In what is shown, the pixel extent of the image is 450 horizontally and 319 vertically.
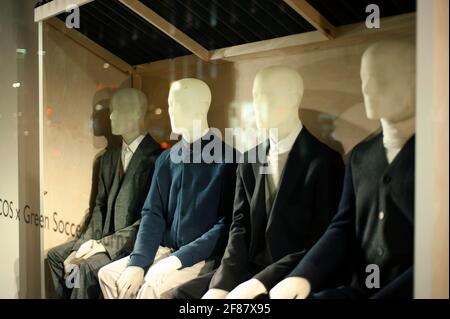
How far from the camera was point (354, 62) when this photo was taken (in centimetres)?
142

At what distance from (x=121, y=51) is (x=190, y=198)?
673 mm

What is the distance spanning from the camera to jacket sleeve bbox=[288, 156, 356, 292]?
1406 mm

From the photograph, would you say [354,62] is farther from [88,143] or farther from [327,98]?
[88,143]

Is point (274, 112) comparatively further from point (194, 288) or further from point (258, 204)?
point (194, 288)

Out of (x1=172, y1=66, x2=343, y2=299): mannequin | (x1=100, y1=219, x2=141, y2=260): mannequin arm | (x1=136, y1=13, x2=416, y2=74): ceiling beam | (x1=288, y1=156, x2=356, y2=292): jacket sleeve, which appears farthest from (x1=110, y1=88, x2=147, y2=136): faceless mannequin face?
(x1=288, y1=156, x2=356, y2=292): jacket sleeve

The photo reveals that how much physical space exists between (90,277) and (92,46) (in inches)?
38.5

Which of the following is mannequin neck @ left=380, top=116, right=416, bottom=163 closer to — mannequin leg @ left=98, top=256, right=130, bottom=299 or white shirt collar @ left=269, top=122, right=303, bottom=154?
white shirt collar @ left=269, top=122, right=303, bottom=154

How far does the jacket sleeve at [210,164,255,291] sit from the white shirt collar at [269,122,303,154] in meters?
0.14

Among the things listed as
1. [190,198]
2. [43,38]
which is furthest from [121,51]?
[190,198]

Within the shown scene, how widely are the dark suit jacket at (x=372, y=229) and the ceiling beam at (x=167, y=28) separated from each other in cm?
70

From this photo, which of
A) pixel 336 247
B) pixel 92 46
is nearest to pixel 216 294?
pixel 336 247

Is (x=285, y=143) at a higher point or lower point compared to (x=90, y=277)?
higher

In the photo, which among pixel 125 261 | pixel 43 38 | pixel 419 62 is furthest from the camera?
pixel 43 38

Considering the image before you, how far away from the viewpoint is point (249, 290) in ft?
5.02
